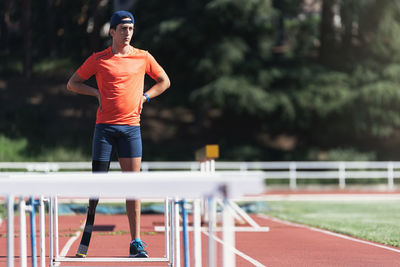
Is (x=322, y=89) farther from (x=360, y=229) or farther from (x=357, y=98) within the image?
(x=360, y=229)

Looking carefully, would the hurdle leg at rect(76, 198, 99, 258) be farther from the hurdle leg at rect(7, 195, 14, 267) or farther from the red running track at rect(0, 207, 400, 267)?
the hurdle leg at rect(7, 195, 14, 267)

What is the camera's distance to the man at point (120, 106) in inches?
225

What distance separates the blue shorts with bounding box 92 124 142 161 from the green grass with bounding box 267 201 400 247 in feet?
12.8

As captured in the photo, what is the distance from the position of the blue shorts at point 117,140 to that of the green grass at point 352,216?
3.92 meters

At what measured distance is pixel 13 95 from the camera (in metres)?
37.0

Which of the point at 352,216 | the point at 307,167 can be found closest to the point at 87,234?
the point at 352,216

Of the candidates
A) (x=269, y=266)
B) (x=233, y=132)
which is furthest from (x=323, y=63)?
(x=269, y=266)

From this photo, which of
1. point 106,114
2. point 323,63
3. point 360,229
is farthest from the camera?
point 323,63

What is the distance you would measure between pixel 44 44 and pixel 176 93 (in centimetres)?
1475

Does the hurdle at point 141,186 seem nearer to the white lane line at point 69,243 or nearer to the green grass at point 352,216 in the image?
the white lane line at point 69,243

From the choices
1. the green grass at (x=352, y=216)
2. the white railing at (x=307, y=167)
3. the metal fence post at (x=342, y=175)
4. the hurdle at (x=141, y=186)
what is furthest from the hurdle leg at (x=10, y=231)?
the metal fence post at (x=342, y=175)

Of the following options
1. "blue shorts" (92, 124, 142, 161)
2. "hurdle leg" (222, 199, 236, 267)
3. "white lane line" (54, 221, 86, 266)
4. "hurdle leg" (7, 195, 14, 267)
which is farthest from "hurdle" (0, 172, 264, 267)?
"white lane line" (54, 221, 86, 266)

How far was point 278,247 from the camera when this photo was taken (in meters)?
8.09

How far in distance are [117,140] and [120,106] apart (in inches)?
11.5
